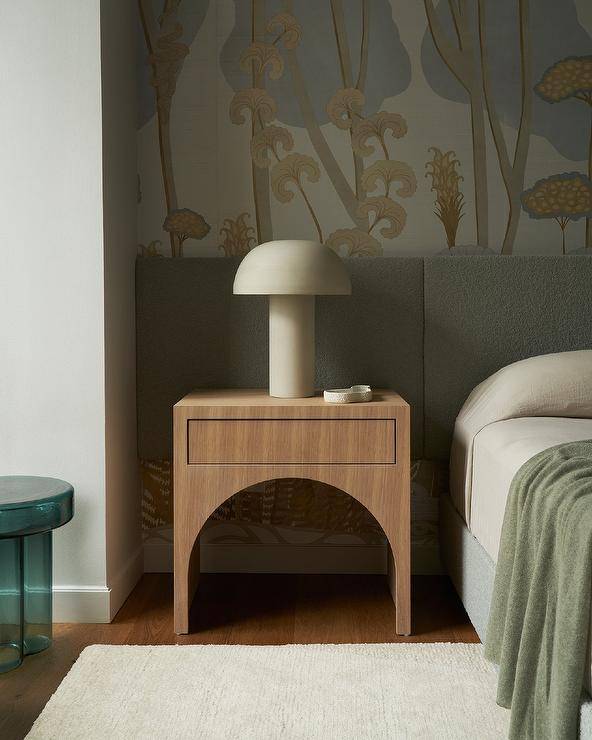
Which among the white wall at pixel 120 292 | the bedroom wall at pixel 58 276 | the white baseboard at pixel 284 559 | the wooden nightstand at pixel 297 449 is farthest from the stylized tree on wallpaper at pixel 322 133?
the white baseboard at pixel 284 559

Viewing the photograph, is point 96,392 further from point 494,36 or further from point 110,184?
point 494,36

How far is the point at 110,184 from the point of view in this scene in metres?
2.39

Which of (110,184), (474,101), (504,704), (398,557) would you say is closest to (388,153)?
(474,101)

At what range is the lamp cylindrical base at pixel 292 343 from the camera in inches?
93.7

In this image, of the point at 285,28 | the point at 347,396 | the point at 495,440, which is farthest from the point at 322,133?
the point at 495,440

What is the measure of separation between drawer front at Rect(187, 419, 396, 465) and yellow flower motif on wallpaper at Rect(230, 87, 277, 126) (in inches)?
44.7

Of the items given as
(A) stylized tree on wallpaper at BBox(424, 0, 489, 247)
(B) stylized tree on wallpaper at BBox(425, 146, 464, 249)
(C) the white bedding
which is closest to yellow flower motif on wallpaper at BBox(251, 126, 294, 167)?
(B) stylized tree on wallpaper at BBox(425, 146, 464, 249)

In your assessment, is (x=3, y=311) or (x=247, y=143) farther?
(x=247, y=143)

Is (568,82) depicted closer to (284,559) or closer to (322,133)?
(322,133)

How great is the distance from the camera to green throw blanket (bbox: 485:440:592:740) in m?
1.27

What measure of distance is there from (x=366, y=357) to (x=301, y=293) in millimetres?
533

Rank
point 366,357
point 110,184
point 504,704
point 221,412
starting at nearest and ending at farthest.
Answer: point 504,704, point 221,412, point 110,184, point 366,357

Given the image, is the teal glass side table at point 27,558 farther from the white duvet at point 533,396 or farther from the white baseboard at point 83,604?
the white duvet at point 533,396

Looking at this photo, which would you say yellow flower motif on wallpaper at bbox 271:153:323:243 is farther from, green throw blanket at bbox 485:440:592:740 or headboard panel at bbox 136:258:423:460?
green throw blanket at bbox 485:440:592:740
